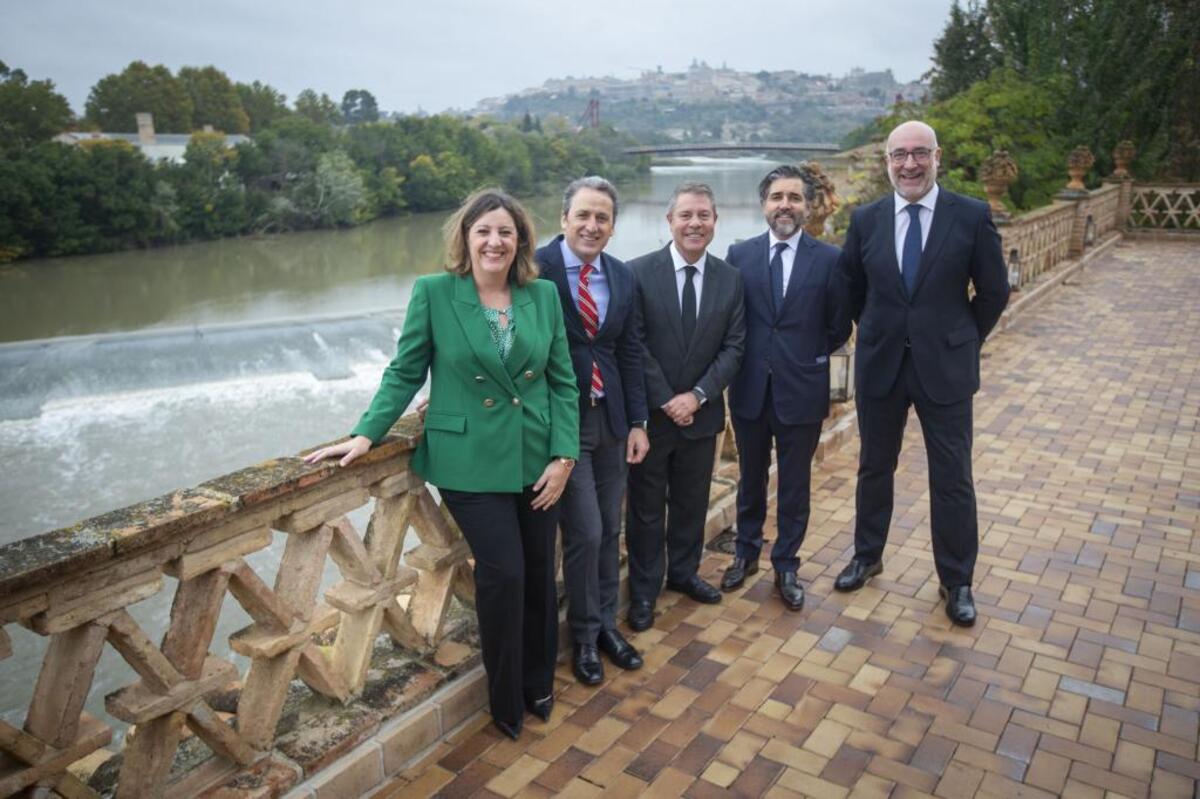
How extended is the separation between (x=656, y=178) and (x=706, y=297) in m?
49.8

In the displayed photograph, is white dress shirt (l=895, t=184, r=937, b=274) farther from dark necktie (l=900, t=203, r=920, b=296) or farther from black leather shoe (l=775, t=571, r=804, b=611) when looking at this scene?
black leather shoe (l=775, t=571, r=804, b=611)

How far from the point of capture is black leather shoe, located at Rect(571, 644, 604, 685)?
9.45ft

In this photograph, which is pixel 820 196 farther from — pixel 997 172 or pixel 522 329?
pixel 997 172

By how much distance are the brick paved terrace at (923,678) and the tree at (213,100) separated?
54591mm

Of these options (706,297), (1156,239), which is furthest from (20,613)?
(1156,239)

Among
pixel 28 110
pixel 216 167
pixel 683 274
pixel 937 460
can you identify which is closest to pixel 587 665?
pixel 683 274

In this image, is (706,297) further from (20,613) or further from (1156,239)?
(1156,239)

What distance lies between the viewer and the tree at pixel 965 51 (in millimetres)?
22422

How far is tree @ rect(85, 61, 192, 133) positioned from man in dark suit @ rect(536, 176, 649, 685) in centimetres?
5191

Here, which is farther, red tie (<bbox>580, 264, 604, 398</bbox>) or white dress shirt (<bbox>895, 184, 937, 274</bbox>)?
white dress shirt (<bbox>895, 184, 937, 274</bbox>)

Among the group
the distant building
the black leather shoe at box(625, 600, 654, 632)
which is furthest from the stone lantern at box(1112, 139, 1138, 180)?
the distant building

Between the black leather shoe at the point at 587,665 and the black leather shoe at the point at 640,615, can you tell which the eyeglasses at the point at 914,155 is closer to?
the black leather shoe at the point at 640,615

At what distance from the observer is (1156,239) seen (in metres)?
14.0

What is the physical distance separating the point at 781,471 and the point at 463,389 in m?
1.52
